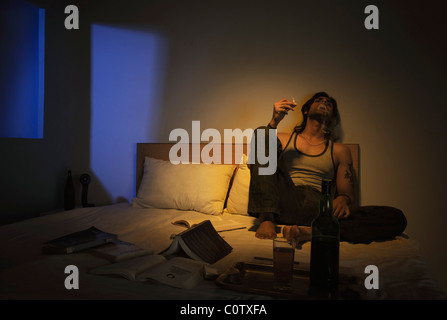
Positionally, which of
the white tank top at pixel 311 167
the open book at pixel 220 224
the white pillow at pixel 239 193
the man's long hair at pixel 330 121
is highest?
the man's long hair at pixel 330 121

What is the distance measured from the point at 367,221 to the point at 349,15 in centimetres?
172

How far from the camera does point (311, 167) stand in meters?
2.39

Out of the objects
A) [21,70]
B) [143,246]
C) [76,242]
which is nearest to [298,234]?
[143,246]

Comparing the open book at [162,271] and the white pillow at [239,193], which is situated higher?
the white pillow at [239,193]

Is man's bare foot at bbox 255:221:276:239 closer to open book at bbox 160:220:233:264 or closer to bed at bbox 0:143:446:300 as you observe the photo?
bed at bbox 0:143:446:300

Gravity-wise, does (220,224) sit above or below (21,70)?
A: below

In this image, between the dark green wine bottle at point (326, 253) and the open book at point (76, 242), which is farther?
the open book at point (76, 242)

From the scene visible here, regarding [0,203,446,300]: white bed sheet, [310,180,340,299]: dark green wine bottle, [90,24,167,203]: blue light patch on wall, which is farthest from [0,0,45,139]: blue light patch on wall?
[310,180,340,299]: dark green wine bottle

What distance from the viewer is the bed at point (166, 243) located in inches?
40.2

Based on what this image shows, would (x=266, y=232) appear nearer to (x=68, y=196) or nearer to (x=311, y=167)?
(x=311, y=167)

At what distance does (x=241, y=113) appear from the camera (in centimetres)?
287

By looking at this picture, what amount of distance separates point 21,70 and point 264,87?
6.61 ft

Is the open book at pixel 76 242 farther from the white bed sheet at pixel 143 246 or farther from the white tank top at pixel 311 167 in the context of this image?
the white tank top at pixel 311 167

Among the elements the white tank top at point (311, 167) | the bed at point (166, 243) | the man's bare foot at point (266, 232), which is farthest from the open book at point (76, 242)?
the white tank top at point (311, 167)
